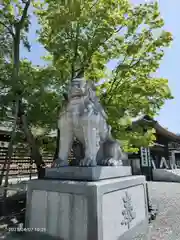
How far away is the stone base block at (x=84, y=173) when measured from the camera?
2.58m

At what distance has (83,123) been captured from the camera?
9.16 ft

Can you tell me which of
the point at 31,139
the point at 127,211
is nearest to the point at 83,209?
the point at 127,211

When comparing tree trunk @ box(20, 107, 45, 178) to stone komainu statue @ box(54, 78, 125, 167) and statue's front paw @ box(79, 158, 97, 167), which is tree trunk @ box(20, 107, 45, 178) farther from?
statue's front paw @ box(79, 158, 97, 167)

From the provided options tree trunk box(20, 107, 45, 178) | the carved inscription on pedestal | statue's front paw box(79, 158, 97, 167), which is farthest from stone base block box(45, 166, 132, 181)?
tree trunk box(20, 107, 45, 178)

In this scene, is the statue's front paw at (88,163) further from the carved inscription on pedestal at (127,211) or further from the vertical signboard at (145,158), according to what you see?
the vertical signboard at (145,158)

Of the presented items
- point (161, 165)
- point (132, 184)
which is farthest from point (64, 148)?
point (161, 165)

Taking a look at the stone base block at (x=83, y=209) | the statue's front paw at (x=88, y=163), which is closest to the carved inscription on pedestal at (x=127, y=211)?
the stone base block at (x=83, y=209)

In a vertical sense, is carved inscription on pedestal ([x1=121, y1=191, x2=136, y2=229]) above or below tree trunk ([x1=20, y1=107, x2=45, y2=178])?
below

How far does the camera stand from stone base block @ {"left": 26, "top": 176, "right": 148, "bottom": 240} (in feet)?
7.53

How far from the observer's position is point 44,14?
198 inches

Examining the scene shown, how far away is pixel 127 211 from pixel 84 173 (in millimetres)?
996

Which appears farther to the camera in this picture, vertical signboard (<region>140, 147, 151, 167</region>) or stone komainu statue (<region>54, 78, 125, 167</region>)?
vertical signboard (<region>140, 147, 151, 167</region>)

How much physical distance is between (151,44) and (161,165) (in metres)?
13.9

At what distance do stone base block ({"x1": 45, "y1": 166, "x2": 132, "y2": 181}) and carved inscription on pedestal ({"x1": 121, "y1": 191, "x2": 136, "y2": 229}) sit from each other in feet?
1.26
